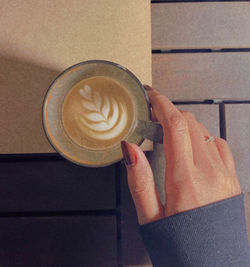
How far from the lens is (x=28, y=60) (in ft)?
1.39

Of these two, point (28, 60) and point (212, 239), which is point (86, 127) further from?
point (212, 239)

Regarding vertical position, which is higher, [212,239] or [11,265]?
[212,239]

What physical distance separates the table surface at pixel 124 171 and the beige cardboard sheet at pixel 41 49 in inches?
5.1

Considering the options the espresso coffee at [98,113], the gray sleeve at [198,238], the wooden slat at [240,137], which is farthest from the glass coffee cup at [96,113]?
the wooden slat at [240,137]

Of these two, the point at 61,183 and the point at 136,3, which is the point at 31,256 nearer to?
the point at 61,183

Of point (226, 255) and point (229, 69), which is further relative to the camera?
point (229, 69)

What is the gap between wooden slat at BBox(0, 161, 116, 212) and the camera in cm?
54

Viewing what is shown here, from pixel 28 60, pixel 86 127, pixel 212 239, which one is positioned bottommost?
pixel 212 239

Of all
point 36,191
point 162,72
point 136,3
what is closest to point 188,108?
point 162,72

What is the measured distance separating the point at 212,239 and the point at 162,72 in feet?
1.15

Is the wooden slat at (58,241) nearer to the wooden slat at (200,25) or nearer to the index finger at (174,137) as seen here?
the index finger at (174,137)

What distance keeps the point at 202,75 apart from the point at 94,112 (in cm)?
27

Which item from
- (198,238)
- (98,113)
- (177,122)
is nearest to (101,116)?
(98,113)

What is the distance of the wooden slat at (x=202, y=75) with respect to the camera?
56 cm
